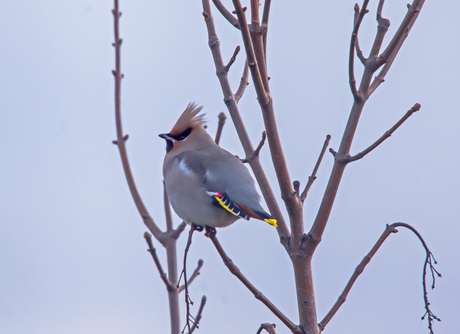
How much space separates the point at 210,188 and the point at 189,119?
83 cm

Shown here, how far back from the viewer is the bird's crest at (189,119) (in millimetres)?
3570

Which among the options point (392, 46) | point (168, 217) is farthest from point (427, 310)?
point (168, 217)

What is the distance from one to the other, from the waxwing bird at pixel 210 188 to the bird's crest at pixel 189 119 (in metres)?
0.30

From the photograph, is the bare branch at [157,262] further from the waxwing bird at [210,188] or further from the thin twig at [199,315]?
the waxwing bird at [210,188]

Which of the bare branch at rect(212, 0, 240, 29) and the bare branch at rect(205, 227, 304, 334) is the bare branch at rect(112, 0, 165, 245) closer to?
the bare branch at rect(212, 0, 240, 29)

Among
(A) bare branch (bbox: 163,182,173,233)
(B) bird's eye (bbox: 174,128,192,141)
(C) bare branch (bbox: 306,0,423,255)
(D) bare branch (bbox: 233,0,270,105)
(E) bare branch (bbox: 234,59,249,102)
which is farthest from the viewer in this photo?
(B) bird's eye (bbox: 174,128,192,141)

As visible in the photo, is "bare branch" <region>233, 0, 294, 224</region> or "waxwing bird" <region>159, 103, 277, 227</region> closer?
"bare branch" <region>233, 0, 294, 224</region>

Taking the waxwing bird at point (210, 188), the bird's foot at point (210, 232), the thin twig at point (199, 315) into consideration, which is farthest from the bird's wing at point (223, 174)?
the thin twig at point (199, 315)

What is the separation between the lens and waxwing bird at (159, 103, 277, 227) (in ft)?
9.19

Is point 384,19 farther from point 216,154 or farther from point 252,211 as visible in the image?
point 216,154

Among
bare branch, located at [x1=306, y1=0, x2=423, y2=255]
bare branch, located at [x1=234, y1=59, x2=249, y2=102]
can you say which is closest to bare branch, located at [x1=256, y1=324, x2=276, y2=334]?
bare branch, located at [x1=306, y1=0, x2=423, y2=255]

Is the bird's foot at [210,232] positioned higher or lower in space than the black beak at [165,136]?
lower

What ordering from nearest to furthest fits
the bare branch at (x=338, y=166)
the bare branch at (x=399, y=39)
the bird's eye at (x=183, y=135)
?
the bare branch at (x=399, y=39)
the bare branch at (x=338, y=166)
the bird's eye at (x=183, y=135)

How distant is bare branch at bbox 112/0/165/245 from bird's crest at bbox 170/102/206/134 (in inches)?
33.9
